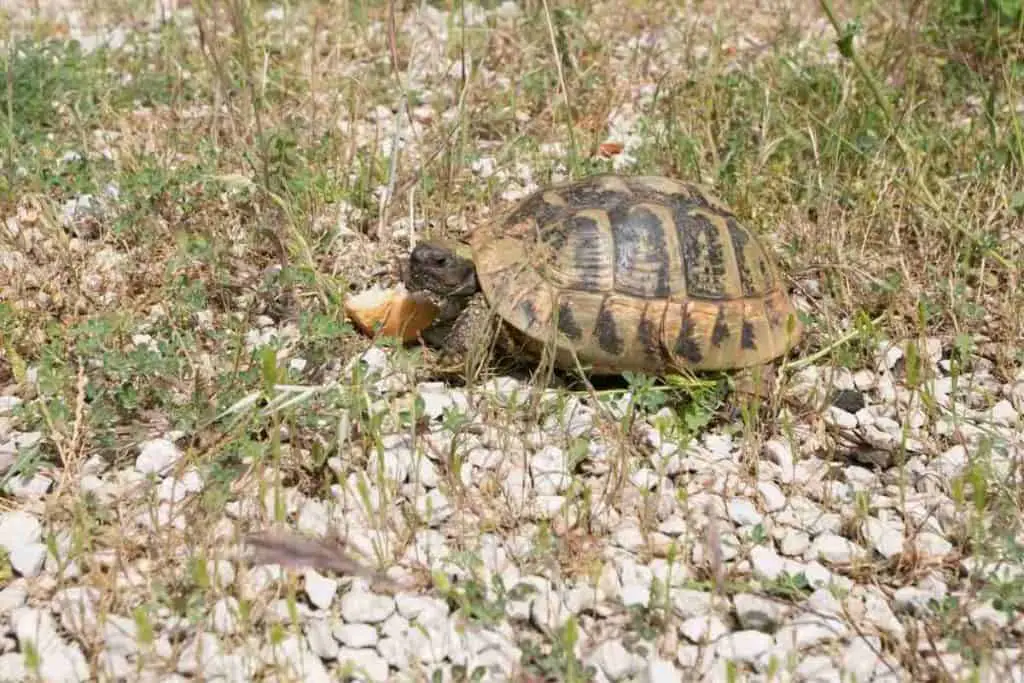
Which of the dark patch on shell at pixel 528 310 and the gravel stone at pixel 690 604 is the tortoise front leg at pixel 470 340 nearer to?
the dark patch on shell at pixel 528 310

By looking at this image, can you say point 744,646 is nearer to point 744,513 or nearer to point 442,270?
point 744,513

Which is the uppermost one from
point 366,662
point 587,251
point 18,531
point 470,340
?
point 587,251

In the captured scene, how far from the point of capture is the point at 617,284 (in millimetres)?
3711

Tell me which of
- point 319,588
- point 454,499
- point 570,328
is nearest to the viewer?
point 319,588

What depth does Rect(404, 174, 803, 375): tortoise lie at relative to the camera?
369cm

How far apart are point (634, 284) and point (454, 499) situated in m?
0.96

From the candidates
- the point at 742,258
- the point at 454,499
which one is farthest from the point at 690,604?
the point at 742,258

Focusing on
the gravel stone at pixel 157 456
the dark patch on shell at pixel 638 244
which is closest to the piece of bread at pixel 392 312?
the dark patch on shell at pixel 638 244

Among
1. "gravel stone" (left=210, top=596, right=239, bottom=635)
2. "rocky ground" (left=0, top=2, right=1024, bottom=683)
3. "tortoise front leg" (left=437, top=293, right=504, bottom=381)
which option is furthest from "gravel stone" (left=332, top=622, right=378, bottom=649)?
"tortoise front leg" (left=437, top=293, right=504, bottom=381)

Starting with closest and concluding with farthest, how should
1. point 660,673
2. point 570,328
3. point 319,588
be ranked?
point 660,673
point 319,588
point 570,328

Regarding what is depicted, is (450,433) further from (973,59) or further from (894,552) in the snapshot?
(973,59)

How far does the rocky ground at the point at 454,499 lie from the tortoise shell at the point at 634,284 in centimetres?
15

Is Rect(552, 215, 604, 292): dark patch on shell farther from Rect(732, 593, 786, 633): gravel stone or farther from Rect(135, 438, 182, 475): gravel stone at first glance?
Rect(135, 438, 182, 475): gravel stone

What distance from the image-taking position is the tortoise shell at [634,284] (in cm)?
368
